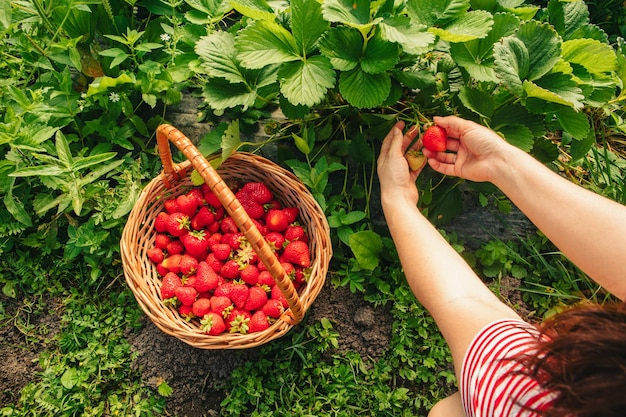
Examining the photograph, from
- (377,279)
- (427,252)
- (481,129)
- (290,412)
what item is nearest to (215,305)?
(290,412)

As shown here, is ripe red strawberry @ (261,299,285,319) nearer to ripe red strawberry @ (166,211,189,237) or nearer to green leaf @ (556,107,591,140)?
ripe red strawberry @ (166,211,189,237)

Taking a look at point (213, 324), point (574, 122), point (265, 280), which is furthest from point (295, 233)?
point (574, 122)

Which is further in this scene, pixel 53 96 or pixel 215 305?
pixel 53 96

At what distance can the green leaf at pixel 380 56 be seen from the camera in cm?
120

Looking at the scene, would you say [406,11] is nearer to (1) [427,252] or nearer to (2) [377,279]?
(1) [427,252]

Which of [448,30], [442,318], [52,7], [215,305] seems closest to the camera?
[442,318]

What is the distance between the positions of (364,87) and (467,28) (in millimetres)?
306

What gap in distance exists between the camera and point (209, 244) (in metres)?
1.56

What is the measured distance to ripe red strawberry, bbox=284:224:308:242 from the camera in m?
1.53

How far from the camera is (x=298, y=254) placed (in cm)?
147

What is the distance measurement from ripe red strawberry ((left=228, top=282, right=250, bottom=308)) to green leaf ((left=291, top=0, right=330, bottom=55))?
2.44 feet

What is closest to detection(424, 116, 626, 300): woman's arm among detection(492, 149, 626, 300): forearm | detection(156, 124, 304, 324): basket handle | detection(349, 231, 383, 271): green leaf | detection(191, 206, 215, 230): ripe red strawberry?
detection(492, 149, 626, 300): forearm

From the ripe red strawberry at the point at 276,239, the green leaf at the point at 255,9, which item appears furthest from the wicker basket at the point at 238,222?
the green leaf at the point at 255,9

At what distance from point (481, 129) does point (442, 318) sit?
52 cm
